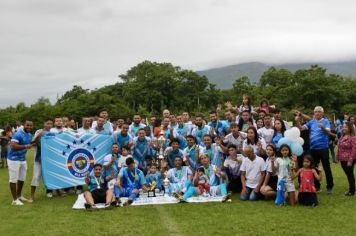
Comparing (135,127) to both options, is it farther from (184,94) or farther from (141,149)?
(184,94)

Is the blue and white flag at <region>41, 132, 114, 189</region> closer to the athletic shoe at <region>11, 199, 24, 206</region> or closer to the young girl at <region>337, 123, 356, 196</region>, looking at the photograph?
the athletic shoe at <region>11, 199, 24, 206</region>

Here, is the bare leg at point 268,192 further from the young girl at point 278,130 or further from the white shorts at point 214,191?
the young girl at point 278,130

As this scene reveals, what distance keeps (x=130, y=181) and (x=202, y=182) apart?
68.9 inches

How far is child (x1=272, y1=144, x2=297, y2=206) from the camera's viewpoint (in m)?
8.82

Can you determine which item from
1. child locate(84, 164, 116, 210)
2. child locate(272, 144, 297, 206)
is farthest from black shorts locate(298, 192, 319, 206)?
child locate(84, 164, 116, 210)

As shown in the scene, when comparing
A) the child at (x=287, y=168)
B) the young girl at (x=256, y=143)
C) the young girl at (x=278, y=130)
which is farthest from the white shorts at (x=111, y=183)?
the young girl at (x=278, y=130)

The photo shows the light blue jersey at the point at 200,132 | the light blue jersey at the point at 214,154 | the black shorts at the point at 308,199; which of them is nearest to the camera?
the black shorts at the point at 308,199

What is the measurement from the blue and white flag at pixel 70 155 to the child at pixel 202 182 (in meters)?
2.74

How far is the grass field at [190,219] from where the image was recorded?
22.6 ft

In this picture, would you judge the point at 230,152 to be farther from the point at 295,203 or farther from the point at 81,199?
the point at 81,199

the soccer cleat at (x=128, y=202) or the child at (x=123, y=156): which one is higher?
the child at (x=123, y=156)

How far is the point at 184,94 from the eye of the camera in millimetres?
68125

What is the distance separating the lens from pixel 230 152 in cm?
1029

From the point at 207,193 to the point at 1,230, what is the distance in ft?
15.4
